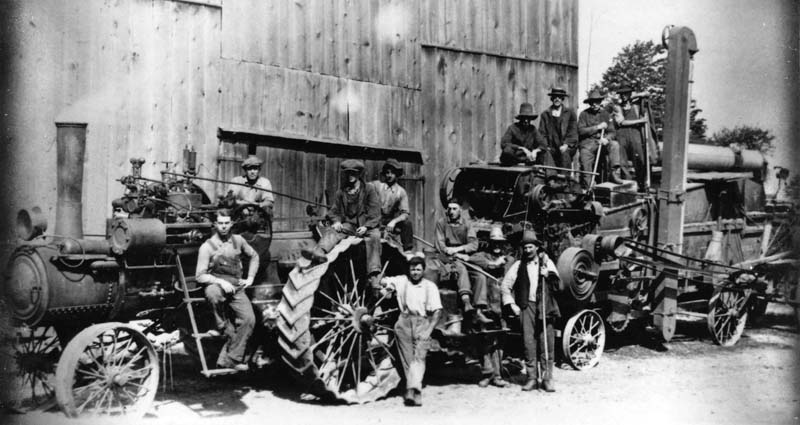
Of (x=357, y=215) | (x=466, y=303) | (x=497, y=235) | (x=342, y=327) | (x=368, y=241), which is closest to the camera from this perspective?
(x=342, y=327)

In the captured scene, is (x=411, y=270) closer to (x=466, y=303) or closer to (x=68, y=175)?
(x=466, y=303)

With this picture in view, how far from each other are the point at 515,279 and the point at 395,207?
186 centimetres

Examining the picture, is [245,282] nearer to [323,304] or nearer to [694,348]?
[323,304]

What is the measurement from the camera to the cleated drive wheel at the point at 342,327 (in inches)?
335

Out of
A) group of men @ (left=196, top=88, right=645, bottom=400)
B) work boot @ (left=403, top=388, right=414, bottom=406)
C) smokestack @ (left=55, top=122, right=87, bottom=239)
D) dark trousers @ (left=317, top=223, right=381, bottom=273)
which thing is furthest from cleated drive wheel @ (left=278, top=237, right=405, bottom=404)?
smokestack @ (left=55, top=122, right=87, bottom=239)

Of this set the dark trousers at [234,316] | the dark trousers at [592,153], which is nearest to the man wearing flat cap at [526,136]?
the dark trousers at [592,153]

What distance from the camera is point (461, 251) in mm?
10852

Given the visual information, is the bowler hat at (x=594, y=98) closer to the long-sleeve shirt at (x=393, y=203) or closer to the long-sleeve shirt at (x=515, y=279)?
the long-sleeve shirt at (x=515, y=279)

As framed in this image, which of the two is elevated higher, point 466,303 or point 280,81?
point 280,81

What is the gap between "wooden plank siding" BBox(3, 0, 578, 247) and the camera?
10.8 m

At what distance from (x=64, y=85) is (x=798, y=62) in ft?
30.5

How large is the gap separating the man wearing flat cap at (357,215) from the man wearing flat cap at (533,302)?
194 cm

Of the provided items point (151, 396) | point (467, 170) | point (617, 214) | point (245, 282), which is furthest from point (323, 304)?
point (617, 214)

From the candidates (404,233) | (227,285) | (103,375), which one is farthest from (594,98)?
(103,375)
